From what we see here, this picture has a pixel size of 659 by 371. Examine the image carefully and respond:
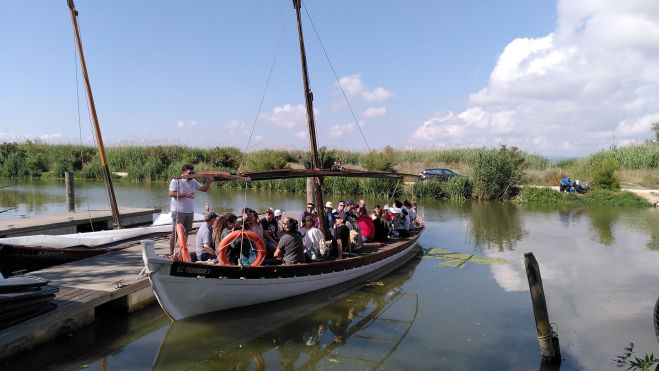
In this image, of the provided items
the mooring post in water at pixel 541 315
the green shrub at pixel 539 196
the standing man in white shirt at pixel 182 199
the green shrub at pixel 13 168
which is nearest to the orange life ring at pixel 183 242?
the standing man in white shirt at pixel 182 199

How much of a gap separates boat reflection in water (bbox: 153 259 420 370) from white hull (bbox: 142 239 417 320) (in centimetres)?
23

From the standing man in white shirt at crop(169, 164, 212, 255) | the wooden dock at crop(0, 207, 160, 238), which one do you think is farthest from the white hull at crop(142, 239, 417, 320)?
the wooden dock at crop(0, 207, 160, 238)

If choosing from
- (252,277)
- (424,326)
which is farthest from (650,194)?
(252,277)

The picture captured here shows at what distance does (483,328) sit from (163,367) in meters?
5.33

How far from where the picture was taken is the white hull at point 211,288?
23.4 ft

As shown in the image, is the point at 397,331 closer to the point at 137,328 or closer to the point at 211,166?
the point at 137,328

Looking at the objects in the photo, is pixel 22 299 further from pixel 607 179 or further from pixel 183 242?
pixel 607 179

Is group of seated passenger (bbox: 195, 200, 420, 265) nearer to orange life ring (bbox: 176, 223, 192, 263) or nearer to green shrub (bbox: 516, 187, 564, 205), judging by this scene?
orange life ring (bbox: 176, 223, 192, 263)

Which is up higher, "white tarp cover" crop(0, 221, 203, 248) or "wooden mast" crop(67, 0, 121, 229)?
"wooden mast" crop(67, 0, 121, 229)

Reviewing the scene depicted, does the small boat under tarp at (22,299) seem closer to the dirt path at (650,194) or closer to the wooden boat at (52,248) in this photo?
the wooden boat at (52,248)

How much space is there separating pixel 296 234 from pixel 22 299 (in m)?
4.46

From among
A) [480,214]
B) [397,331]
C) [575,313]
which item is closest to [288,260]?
[397,331]

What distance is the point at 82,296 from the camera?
743cm

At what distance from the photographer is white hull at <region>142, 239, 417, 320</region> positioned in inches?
281
